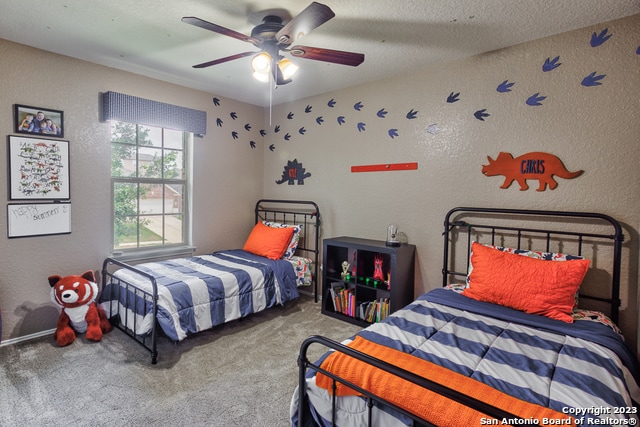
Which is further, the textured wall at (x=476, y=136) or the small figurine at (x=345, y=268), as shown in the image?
A: the small figurine at (x=345, y=268)

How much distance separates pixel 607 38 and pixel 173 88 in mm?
3644

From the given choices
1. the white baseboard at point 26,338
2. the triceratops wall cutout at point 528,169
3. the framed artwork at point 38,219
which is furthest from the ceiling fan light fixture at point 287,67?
the white baseboard at point 26,338

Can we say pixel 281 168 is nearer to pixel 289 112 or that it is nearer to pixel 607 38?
pixel 289 112

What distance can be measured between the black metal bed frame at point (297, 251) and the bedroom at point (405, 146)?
14 centimetres

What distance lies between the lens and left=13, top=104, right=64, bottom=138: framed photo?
2629mm

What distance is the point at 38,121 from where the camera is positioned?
271 cm

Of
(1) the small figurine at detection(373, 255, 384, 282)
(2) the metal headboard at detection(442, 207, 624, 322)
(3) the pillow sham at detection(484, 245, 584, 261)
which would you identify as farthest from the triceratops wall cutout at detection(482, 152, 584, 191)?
(1) the small figurine at detection(373, 255, 384, 282)

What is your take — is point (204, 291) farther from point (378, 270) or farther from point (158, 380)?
point (378, 270)

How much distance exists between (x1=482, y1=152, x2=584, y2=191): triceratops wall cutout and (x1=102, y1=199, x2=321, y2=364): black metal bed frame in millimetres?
1865

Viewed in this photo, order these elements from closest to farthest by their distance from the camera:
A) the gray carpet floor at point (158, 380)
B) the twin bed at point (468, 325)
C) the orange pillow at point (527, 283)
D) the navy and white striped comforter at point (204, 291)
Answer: the twin bed at point (468, 325)
the gray carpet floor at point (158, 380)
the orange pillow at point (527, 283)
the navy and white striped comforter at point (204, 291)

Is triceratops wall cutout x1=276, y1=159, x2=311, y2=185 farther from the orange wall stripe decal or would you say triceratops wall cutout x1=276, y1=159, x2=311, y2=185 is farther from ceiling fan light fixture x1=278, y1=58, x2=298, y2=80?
ceiling fan light fixture x1=278, y1=58, x2=298, y2=80

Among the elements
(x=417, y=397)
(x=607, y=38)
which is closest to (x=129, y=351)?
(x=417, y=397)

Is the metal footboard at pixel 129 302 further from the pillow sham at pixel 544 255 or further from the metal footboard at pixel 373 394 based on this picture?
the pillow sham at pixel 544 255

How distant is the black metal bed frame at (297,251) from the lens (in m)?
2.46
